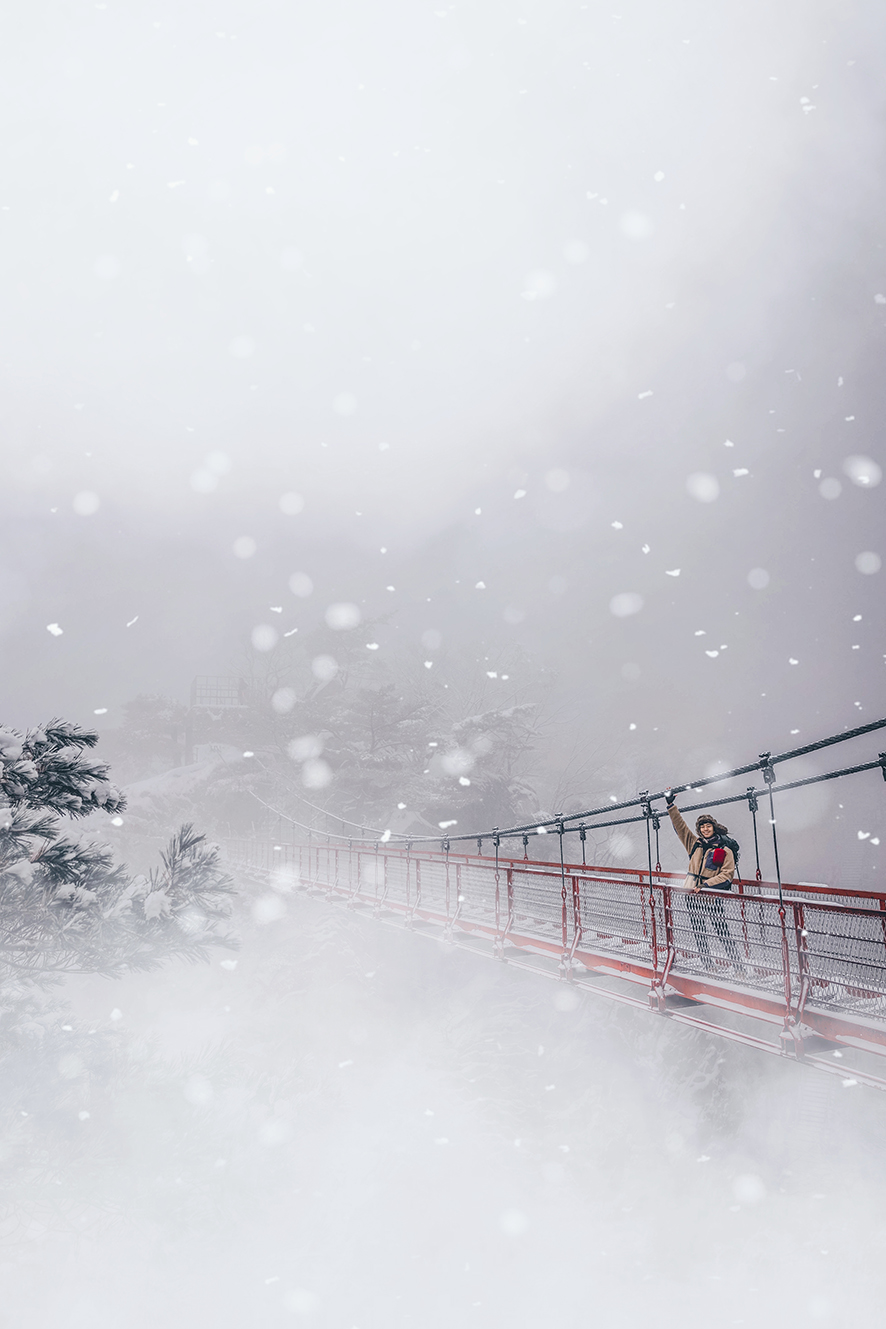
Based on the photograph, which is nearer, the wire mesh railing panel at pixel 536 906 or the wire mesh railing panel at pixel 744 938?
the wire mesh railing panel at pixel 744 938

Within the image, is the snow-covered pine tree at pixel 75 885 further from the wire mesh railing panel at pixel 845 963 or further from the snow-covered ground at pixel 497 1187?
the snow-covered ground at pixel 497 1187

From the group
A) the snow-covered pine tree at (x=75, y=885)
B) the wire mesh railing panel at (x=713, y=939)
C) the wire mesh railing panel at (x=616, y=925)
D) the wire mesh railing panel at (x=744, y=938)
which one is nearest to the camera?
the snow-covered pine tree at (x=75, y=885)

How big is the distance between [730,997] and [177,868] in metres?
4.11

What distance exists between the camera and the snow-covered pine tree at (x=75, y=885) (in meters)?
4.12

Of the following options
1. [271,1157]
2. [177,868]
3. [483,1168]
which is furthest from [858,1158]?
[177,868]

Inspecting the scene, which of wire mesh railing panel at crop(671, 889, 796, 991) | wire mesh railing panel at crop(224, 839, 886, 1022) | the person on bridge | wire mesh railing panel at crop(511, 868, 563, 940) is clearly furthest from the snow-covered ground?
the person on bridge

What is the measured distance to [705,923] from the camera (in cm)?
595

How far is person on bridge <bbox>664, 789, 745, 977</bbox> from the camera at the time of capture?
5.84m

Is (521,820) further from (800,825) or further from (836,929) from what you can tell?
(800,825)

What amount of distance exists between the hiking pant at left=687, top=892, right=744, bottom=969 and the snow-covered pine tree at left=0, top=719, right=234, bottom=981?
369 cm

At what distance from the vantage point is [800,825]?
51.6 metres

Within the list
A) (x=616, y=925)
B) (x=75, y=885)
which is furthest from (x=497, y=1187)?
(x=75, y=885)

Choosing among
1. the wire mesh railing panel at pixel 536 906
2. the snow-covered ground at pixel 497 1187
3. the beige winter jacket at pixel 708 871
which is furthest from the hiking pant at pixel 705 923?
the snow-covered ground at pixel 497 1187

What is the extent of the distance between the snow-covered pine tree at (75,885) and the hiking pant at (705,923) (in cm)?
369
